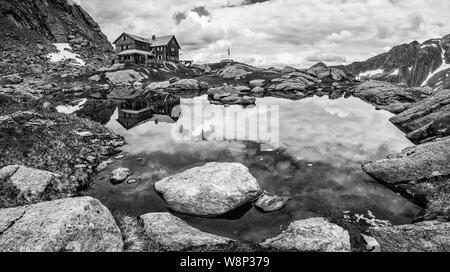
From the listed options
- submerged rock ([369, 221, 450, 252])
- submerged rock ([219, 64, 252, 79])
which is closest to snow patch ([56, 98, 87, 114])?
submerged rock ([369, 221, 450, 252])

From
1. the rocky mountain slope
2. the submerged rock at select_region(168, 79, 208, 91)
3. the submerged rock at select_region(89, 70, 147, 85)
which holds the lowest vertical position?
the submerged rock at select_region(168, 79, 208, 91)

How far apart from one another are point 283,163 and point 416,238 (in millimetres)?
9837

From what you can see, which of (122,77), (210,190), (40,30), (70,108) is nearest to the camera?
(210,190)

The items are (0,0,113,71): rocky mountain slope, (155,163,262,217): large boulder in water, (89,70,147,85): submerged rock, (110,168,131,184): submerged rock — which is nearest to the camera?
(155,163,262,217): large boulder in water

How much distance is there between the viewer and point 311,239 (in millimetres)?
10125

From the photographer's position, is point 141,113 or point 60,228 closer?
point 60,228

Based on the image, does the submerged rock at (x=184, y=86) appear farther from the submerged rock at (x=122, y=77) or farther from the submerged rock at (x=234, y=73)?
the submerged rock at (x=234, y=73)

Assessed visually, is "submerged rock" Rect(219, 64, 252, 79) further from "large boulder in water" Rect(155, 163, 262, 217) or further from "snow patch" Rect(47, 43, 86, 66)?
"large boulder in water" Rect(155, 163, 262, 217)

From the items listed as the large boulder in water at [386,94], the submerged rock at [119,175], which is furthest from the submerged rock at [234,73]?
the submerged rock at [119,175]

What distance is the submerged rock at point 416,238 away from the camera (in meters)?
9.34

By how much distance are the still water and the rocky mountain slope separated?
84.5 meters

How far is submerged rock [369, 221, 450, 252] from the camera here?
934 centimetres

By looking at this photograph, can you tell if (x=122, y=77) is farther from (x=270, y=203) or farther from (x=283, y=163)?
(x=270, y=203)

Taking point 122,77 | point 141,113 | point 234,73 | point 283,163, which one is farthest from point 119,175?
point 234,73
